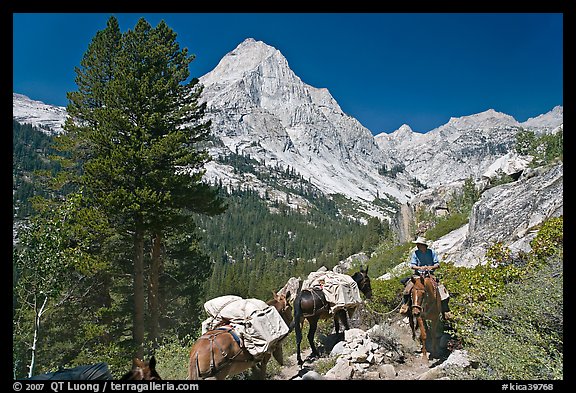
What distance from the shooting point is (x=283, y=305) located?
25.7 feet

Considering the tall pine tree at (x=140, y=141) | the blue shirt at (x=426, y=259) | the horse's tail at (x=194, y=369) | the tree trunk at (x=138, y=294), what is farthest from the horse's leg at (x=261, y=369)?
the tree trunk at (x=138, y=294)

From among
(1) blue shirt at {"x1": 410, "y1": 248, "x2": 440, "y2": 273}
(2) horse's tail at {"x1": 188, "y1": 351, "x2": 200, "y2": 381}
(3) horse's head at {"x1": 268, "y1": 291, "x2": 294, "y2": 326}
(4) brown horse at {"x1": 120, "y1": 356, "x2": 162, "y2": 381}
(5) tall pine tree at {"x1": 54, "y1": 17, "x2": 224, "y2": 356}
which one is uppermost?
(5) tall pine tree at {"x1": 54, "y1": 17, "x2": 224, "y2": 356}

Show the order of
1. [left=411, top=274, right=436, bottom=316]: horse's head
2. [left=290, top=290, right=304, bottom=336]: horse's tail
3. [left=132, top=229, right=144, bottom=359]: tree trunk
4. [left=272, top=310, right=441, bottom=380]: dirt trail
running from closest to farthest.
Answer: [left=411, top=274, right=436, bottom=316]: horse's head
[left=272, top=310, right=441, bottom=380]: dirt trail
[left=290, top=290, right=304, bottom=336]: horse's tail
[left=132, top=229, right=144, bottom=359]: tree trunk

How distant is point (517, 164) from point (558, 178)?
8.43 metres

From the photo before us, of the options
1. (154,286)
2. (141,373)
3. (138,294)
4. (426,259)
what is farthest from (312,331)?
(154,286)

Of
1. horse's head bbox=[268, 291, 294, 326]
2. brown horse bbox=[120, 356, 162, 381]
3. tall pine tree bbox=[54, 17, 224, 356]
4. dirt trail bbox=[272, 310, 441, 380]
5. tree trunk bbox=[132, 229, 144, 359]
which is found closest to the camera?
brown horse bbox=[120, 356, 162, 381]

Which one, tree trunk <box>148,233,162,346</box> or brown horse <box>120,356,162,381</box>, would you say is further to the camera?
tree trunk <box>148,233,162,346</box>

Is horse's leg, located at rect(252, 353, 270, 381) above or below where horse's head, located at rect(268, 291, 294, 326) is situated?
below

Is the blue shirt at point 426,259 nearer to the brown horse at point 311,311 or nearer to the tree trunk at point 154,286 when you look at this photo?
the brown horse at point 311,311

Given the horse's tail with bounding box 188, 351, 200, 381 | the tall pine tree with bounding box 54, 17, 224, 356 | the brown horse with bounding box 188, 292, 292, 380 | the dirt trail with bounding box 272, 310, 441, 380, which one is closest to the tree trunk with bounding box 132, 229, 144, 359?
the tall pine tree with bounding box 54, 17, 224, 356

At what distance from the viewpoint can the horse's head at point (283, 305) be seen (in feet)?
25.6

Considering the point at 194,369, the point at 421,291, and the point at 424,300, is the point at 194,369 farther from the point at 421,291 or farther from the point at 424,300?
the point at 424,300

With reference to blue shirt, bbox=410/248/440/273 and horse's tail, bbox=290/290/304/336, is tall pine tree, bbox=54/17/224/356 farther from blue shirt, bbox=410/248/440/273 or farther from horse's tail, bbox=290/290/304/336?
blue shirt, bbox=410/248/440/273

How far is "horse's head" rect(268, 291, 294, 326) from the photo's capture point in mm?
7789
